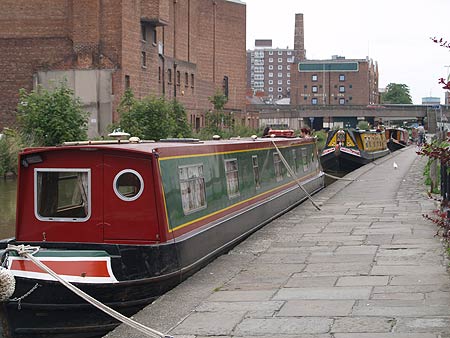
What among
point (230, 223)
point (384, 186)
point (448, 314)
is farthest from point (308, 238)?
point (384, 186)

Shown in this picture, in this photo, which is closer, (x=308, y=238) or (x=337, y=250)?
(x=337, y=250)

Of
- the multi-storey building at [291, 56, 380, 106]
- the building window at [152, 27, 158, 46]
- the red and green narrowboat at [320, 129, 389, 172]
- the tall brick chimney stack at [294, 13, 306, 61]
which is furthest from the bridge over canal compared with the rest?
the red and green narrowboat at [320, 129, 389, 172]

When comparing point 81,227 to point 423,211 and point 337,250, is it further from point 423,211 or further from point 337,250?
point 423,211

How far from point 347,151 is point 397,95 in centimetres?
13589

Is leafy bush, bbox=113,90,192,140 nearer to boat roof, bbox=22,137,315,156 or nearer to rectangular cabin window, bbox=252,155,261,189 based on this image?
rectangular cabin window, bbox=252,155,261,189

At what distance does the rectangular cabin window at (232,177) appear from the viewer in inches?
486

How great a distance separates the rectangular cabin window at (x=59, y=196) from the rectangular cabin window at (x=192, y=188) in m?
1.35

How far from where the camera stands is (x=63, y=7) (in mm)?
42938

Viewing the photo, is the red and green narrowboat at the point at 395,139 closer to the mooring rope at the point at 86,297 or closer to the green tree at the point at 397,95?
the mooring rope at the point at 86,297

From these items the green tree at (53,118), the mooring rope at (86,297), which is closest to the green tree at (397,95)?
the green tree at (53,118)

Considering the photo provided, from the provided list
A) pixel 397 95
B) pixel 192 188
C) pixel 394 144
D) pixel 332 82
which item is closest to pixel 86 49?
pixel 394 144

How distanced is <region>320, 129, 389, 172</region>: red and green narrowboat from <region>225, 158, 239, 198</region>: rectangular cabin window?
77.1 ft

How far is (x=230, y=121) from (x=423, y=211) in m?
42.3

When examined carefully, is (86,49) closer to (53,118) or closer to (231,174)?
(53,118)
